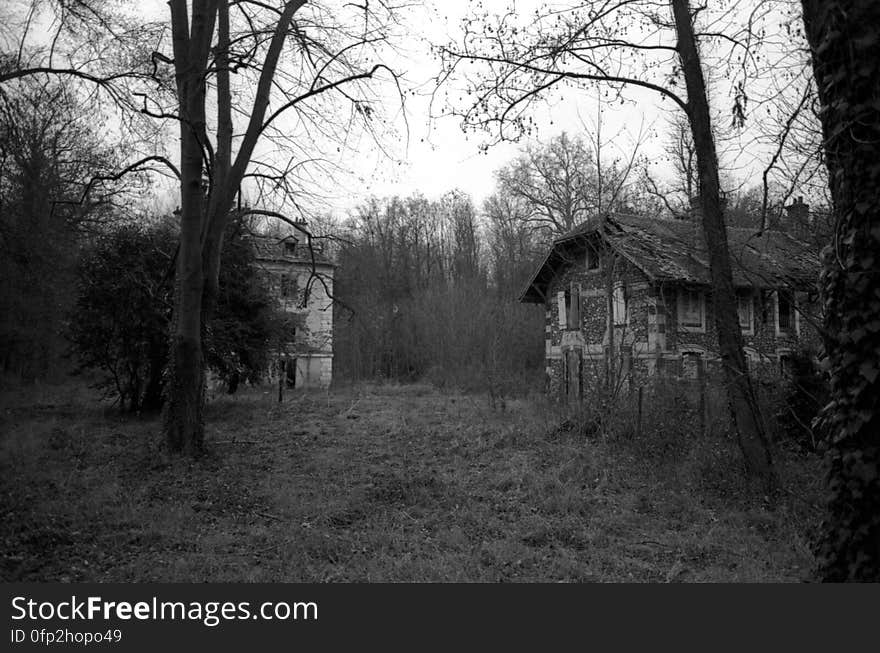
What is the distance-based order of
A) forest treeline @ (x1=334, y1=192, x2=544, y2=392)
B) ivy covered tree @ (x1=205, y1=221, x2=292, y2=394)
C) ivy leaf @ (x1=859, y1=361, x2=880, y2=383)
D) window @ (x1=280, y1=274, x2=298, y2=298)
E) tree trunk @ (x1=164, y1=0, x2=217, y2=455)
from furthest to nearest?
forest treeline @ (x1=334, y1=192, x2=544, y2=392), window @ (x1=280, y1=274, x2=298, y2=298), ivy covered tree @ (x1=205, y1=221, x2=292, y2=394), tree trunk @ (x1=164, y1=0, x2=217, y2=455), ivy leaf @ (x1=859, y1=361, x2=880, y2=383)

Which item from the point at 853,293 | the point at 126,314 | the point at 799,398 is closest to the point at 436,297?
the point at 126,314

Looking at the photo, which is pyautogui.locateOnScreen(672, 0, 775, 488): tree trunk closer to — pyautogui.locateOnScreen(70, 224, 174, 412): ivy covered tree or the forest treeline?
pyautogui.locateOnScreen(70, 224, 174, 412): ivy covered tree

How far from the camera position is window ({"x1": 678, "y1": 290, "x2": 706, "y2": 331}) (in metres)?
22.5

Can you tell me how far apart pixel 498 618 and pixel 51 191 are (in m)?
22.6

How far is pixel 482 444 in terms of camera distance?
13148 millimetres

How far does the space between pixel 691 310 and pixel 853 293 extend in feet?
63.4

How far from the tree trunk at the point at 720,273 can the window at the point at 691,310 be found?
13.6 metres

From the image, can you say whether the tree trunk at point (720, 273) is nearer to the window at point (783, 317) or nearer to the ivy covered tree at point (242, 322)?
the ivy covered tree at point (242, 322)

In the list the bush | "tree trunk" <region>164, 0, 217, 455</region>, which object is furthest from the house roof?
"tree trunk" <region>164, 0, 217, 455</region>

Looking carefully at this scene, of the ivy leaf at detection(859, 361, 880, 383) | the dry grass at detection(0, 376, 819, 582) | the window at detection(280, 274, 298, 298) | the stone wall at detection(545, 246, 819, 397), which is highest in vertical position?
the window at detection(280, 274, 298, 298)

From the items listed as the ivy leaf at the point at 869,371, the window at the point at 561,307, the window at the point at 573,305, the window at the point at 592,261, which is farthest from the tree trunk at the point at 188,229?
the window at the point at 561,307

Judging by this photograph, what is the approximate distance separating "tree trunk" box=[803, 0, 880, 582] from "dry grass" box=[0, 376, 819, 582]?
2.10 m

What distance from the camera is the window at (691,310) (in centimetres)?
2252

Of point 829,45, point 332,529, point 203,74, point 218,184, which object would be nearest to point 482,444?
point 332,529
